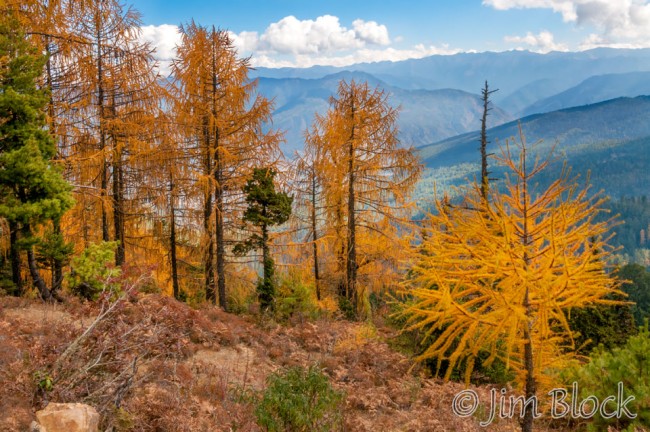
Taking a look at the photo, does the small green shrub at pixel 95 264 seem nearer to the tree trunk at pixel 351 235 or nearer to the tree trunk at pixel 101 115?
the tree trunk at pixel 101 115

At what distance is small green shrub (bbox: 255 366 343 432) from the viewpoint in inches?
200

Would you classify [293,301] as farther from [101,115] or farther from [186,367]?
[101,115]

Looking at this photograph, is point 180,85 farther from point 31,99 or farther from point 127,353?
point 127,353

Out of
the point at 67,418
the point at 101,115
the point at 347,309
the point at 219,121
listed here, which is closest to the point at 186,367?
the point at 67,418

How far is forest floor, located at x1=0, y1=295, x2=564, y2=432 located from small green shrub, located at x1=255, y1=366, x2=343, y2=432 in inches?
14.4

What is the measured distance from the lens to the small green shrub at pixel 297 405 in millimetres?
5082

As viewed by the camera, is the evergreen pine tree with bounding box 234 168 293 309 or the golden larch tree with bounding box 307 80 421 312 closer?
the evergreen pine tree with bounding box 234 168 293 309

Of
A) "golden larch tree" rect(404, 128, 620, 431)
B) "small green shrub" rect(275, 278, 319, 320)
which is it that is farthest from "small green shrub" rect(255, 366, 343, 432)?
"small green shrub" rect(275, 278, 319, 320)

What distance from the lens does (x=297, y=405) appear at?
523 cm

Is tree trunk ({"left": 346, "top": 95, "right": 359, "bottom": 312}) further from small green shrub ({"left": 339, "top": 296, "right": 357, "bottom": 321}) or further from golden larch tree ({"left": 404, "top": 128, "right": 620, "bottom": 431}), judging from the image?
golden larch tree ({"left": 404, "top": 128, "right": 620, "bottom": 431})

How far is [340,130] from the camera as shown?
1580cm

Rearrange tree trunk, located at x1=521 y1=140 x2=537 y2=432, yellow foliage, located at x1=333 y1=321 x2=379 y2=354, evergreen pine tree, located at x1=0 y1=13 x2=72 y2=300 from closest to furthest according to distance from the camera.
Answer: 1. tree trunk, located at x1=521 y1=140 x2=537 y2=432
2. evergreen pine tree, located at x1=0 y1=13 x2=72 y2=300
3. yellow foliage, located at x1=333 y1=321 x2=379 y2=354

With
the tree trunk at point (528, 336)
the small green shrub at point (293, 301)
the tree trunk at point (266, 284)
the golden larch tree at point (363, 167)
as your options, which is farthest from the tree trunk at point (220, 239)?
the tree trunk at point (528, 336)

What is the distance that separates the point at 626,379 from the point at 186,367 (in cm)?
767
